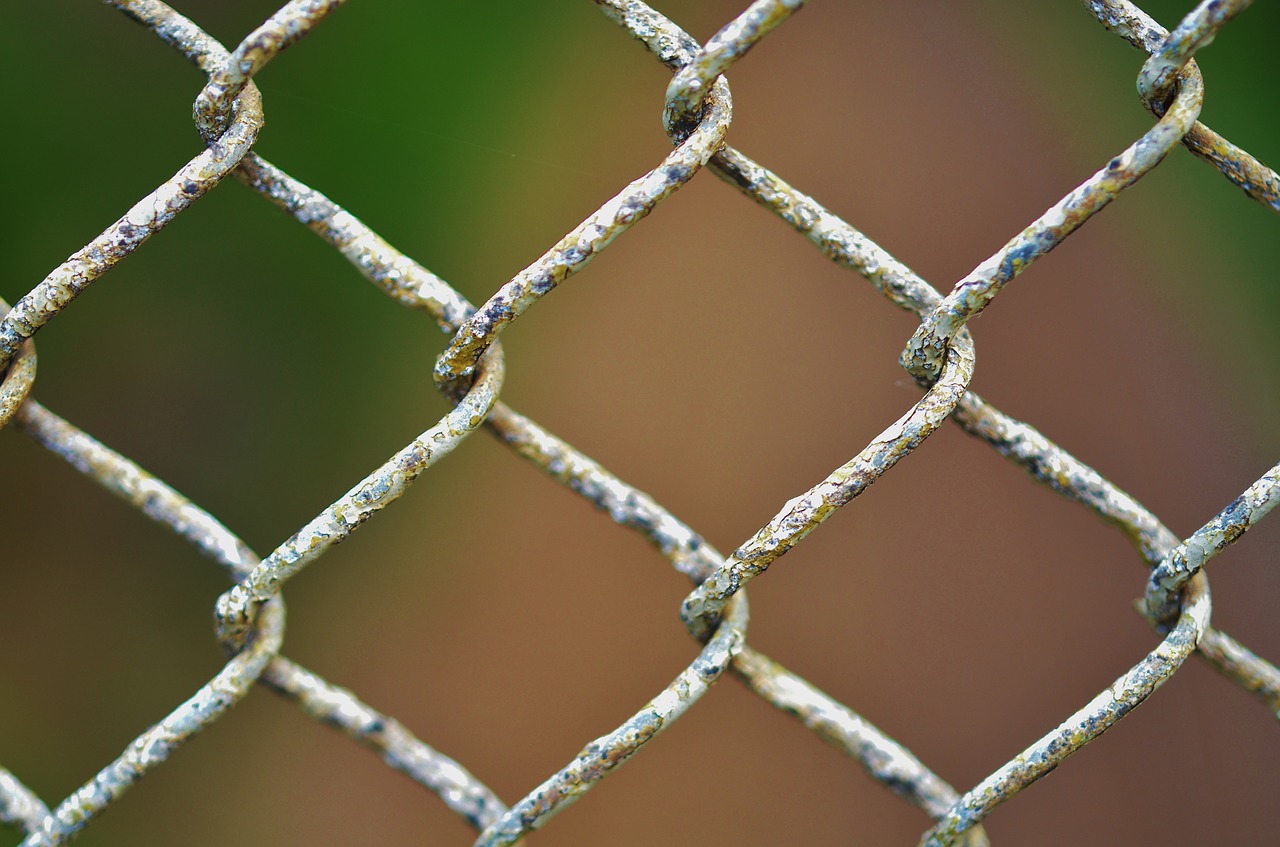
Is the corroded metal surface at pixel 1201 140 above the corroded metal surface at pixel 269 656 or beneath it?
above

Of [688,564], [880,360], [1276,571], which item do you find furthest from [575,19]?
[1276,571]

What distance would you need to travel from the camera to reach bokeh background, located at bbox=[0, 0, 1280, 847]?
113 centimetres

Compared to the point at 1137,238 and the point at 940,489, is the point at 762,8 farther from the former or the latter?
the point at 1137,238

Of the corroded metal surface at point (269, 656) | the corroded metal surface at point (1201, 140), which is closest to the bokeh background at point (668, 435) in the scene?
the corroded metal surface at point (269, 656)

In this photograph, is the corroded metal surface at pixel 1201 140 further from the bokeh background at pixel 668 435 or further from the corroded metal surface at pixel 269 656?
the bokeh background at pixel 668 435

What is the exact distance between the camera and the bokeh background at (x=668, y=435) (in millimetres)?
1132

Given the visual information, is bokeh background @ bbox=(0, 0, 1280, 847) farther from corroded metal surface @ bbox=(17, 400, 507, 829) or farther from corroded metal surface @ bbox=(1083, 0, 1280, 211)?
corroded metal surface @ bbox=(1083, 0, 1280, 211)

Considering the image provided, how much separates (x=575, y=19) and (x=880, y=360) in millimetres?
634

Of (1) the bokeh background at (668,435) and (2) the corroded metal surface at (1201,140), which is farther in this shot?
(1) the bokeh background at (668,435)

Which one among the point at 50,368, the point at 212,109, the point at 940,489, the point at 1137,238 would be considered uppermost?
the point at 1137,238

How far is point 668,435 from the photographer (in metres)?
1.21

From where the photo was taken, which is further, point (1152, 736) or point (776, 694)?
point (1152, 736)

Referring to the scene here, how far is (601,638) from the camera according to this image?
46.8 inches

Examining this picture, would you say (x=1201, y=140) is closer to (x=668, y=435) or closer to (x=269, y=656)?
(x=269, y=656)
